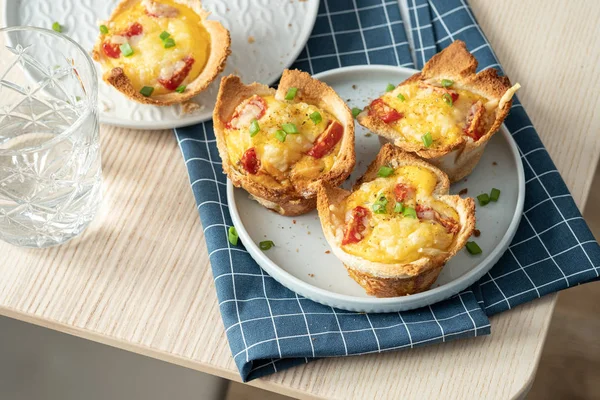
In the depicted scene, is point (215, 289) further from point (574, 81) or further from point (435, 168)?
point (574, 81)

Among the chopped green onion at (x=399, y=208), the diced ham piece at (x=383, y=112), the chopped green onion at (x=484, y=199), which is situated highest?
the diced ham piece at (x=383, y=112)

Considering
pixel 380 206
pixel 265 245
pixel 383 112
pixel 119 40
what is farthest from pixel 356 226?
pixel 119 40

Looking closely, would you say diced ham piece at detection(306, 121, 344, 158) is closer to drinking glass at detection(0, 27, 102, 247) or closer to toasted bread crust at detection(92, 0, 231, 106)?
toasted bread crust at detection(92, 0, 231, 106)

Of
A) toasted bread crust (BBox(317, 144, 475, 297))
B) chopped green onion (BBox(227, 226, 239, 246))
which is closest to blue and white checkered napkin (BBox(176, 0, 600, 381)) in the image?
chopped green onion (BBox(227, 226, 239, 246))

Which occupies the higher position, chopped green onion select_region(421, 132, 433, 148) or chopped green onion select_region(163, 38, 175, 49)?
chopped green onion select_region(163, 38, 175, 49)

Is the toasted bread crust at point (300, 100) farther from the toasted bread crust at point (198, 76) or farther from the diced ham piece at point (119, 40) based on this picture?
the diced ham piece at point (119, 40)

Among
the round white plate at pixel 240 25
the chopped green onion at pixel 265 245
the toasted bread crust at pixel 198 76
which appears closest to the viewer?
the chopped green onion at pixel 265 245

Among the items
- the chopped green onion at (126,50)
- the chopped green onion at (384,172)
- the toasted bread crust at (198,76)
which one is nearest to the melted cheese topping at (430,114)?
the chopped green onion at (384,172)
